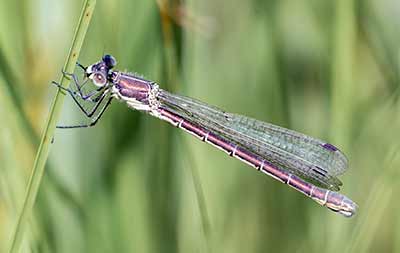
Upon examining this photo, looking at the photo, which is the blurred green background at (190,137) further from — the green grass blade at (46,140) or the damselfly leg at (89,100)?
the green grass blade at (46,140)

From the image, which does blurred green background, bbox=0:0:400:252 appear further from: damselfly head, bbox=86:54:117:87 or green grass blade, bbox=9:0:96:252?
green grass blade, bbox=9:0:96:252

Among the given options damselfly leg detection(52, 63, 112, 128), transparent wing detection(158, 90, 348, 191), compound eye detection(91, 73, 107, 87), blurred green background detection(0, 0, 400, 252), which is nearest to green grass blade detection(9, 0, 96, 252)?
blurred green background detection(0, 0, 400, 252)

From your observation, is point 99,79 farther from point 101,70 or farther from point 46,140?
point 46,140

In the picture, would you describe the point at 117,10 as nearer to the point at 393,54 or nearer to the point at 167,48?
the point at 167,48

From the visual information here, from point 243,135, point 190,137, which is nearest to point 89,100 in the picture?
point 190,137

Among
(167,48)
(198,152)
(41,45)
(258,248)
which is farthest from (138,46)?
(258,248)

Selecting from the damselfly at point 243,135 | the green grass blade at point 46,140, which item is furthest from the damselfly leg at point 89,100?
the green grass blade at point 46,140
